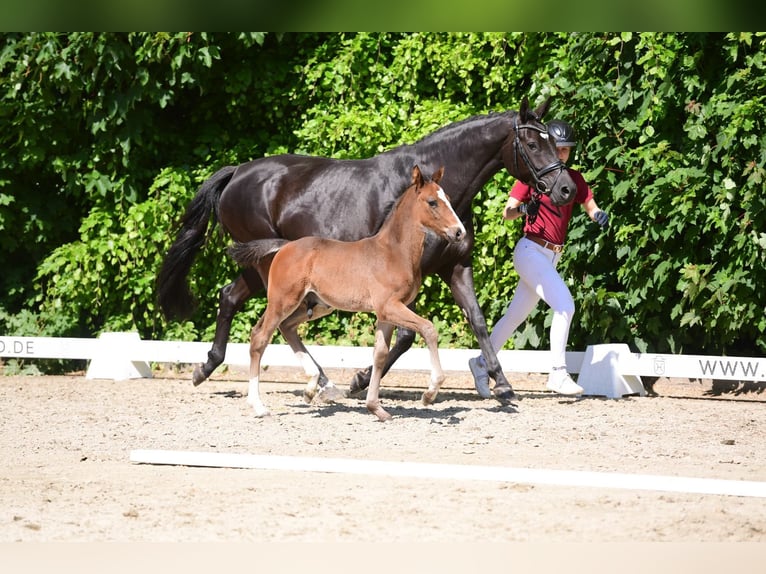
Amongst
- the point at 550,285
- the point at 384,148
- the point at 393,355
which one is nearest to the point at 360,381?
the point at 393,355

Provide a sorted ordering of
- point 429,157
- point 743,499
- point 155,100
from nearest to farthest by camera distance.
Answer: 1. point 743,499
2. point 429,157
3. point 155,100

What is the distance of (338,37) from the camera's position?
10.6 m

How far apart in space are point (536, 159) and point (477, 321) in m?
1.26

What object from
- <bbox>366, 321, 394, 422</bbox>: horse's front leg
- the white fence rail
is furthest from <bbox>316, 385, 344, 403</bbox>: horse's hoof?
<bbox>366, 321, 394, 422</bbox>: horse's front leg

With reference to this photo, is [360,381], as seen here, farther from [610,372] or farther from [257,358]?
[610,372]

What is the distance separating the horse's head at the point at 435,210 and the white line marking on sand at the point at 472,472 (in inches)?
74.2

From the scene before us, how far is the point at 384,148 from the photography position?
10.2 m

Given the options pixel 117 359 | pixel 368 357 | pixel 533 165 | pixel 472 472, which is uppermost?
pixel 533 165

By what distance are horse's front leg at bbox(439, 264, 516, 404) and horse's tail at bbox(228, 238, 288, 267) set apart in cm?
132

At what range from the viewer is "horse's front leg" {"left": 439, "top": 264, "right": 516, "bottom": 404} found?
7.26 metres

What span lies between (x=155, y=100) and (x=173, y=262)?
264 cm

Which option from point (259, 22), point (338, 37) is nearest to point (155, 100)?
point (338, 37)

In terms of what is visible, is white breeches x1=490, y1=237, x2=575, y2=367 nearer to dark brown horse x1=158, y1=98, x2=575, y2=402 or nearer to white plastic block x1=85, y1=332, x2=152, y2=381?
dark brown horse x1=158, y1=98, x2=575, y2=402

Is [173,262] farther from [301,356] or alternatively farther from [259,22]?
[259,22]
